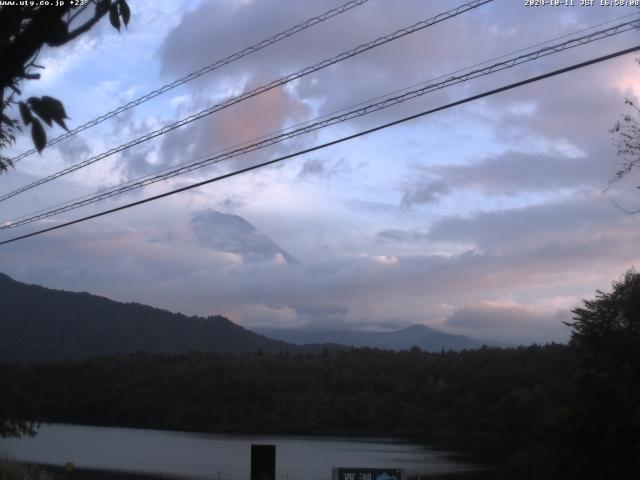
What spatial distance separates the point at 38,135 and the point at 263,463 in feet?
30.2

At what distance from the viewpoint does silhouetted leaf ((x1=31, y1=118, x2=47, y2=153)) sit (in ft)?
12.6

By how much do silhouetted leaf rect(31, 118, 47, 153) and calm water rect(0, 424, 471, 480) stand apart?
2885cm

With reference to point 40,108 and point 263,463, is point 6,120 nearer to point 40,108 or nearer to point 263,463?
point 40,108

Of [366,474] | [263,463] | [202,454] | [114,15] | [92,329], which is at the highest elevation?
[92,329]

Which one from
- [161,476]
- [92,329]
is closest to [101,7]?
[161,476]

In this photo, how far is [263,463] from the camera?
1217 cm

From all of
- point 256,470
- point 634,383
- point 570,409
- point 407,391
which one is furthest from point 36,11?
point 407,391

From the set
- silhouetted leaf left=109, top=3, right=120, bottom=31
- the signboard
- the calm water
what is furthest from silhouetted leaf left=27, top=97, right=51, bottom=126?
the calm water

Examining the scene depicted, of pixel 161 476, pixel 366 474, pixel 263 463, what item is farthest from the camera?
pixel 161 476

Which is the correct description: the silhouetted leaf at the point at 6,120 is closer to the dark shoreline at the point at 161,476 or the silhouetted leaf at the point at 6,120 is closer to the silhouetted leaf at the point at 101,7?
the silhouetted leaf at the point at 101,7

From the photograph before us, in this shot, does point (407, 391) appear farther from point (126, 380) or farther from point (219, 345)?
point (219, 345)

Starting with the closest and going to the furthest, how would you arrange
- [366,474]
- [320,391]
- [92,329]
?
1. [366,474]
2. [320,391]
3. [92,329]

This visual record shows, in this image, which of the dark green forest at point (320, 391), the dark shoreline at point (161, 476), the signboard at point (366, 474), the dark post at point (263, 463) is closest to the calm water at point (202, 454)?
the dark shoreline at point (161, 476)

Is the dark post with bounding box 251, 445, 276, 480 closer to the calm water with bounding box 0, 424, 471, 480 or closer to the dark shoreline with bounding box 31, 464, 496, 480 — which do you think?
the calm water with bounding box 0, 424, 471, 480
